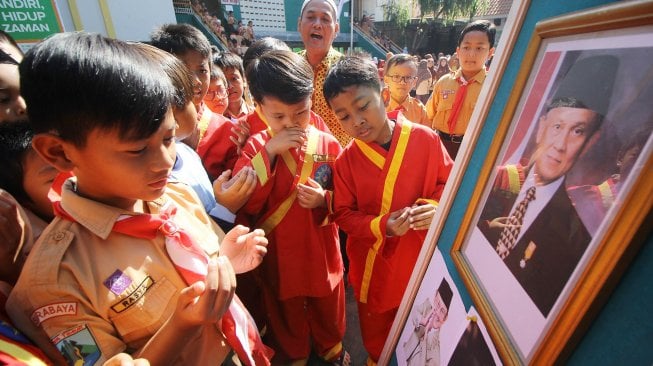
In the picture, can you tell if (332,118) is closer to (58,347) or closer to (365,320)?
(365,320)

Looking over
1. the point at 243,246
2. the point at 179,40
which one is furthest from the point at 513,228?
the point at 179,40

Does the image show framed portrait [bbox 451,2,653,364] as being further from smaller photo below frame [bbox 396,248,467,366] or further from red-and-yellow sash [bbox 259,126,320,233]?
red-and-yellow sash [bbox 259,126,320,233]

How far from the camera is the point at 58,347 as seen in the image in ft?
2.35

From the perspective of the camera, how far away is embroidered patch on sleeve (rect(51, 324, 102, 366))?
28.2 inches

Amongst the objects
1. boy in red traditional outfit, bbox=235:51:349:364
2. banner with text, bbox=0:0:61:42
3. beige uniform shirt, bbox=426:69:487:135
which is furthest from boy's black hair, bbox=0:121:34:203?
banner with text, bbox=0:0:61:42

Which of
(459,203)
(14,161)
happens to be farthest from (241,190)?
(459,203)

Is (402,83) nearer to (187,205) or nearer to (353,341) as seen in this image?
(353,341)

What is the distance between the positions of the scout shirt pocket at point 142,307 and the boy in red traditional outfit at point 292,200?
2.32 feet

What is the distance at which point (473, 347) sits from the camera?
667 mm

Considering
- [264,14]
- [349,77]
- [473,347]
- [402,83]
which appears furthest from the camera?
[264,14]

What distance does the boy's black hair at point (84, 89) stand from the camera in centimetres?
71

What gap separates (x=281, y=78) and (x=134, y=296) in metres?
1.03

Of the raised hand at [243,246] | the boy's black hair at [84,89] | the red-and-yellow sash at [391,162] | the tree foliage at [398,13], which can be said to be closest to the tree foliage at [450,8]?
the tree foliage at [398,13]

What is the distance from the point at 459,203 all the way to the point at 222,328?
2.60 ft
